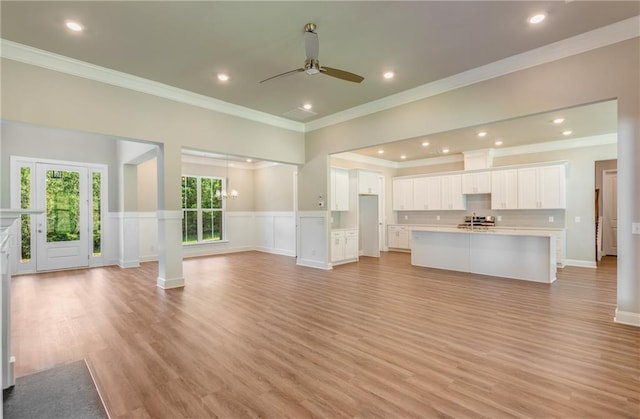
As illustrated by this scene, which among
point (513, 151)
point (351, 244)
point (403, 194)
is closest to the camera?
point (351, 244)

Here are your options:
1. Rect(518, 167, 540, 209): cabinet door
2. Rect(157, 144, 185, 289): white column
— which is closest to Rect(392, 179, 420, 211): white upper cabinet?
Rect(518, 167, 540, 209): cabinet door

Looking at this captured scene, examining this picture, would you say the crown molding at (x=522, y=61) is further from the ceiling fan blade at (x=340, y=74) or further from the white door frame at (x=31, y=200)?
the white door frame at (x=31, y=200)

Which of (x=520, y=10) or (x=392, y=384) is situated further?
(x=520, y=10)

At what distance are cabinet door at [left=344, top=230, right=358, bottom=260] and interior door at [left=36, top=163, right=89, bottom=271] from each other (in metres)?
6.38

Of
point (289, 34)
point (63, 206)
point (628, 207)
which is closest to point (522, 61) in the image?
point (628, 207)

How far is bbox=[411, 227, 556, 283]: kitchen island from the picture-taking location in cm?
530

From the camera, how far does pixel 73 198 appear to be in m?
7.03

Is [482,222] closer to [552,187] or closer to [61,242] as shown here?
[552,187]

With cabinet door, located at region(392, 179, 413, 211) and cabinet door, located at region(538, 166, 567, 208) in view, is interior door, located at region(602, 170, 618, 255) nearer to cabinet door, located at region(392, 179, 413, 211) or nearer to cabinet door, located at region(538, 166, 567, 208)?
cabinet door, located at region(538, 166, 567, 208)

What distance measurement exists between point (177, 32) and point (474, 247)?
20.4 ft

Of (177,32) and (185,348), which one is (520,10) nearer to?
(177,32)

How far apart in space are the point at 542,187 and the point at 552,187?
19cm

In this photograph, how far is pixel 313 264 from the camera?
7004mm

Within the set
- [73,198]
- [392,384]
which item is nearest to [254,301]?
[392,384]
